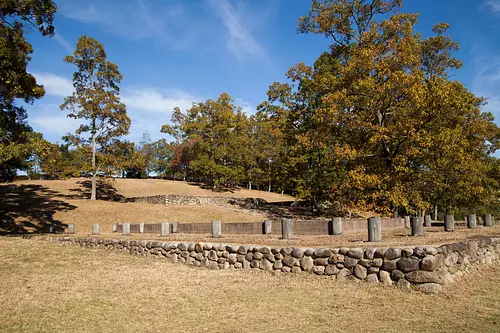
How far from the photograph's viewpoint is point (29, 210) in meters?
29.7

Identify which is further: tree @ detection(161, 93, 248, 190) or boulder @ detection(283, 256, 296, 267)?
tree @ detection(161, 93, 248, 190)

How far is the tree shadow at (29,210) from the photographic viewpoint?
83.9 ft

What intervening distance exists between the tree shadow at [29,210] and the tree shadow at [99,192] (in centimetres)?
233

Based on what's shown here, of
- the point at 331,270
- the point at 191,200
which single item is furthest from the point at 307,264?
the point at 191,200

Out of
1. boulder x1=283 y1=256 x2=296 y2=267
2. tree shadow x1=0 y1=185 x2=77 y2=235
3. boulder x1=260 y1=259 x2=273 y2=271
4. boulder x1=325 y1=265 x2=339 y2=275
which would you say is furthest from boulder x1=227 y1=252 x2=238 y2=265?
tree shadow x1=0 y1=185 x2=77 y2=235

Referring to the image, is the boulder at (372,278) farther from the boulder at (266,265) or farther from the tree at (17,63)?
the tree at (17,63)

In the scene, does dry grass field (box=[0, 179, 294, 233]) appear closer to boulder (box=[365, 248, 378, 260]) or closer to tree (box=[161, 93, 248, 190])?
tree (box=[161, 93, 248, 190])

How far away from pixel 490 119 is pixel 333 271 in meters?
27.9

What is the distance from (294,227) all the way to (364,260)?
5.40 meters

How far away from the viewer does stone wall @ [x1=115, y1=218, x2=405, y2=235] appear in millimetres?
12698

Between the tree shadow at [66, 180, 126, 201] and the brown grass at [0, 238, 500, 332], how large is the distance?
33.6 m

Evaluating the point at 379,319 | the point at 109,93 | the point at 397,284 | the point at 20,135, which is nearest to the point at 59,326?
Result: the point at 379,319

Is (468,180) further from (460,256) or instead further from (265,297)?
(265,297)

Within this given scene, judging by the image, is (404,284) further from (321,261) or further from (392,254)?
(321,261)
